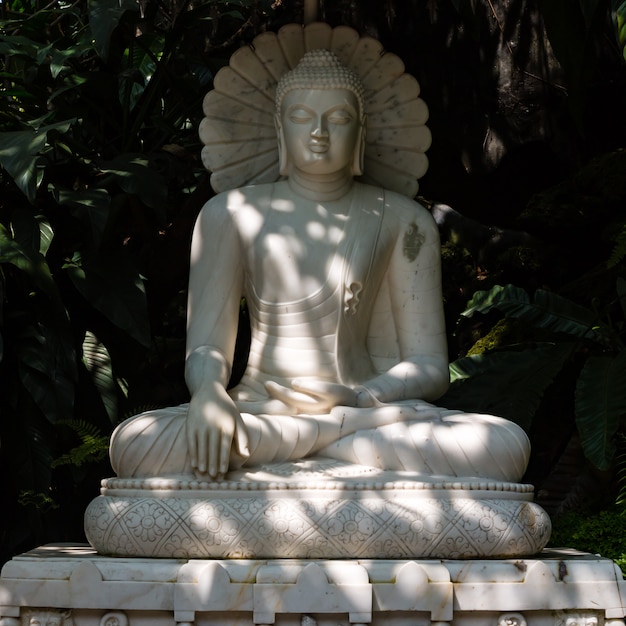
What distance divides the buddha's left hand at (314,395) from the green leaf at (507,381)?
4.71 feet

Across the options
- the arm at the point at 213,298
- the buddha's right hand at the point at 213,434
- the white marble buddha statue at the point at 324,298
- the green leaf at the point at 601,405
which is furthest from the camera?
the green leaf at the point at 601,405

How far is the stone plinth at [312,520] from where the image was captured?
4.29 meters

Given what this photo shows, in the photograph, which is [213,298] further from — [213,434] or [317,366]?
[213,434]

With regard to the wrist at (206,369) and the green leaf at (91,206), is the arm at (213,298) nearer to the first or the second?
the wrist at (206,369)

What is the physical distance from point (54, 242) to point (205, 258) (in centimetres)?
165

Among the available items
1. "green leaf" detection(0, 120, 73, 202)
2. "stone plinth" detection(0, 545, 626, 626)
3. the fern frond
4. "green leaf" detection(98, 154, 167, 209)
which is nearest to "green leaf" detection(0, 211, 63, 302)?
"green leaf" detection(0, 120, 73, 202)

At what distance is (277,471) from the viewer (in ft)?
15.0

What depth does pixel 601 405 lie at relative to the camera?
5.81 m

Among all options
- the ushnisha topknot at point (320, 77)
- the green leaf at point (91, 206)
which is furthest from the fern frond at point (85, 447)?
the ushnisha topknot at point (320, 77)

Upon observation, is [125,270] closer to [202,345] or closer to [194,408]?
[202,345]

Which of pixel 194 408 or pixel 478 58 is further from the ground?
pixel 478 58

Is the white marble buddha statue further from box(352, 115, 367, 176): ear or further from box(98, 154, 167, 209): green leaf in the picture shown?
box(98, 154, 167, 209): green leaf

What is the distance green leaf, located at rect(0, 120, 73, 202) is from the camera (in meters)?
5.79

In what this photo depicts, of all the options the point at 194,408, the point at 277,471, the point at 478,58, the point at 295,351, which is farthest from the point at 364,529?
the point at 478,58
